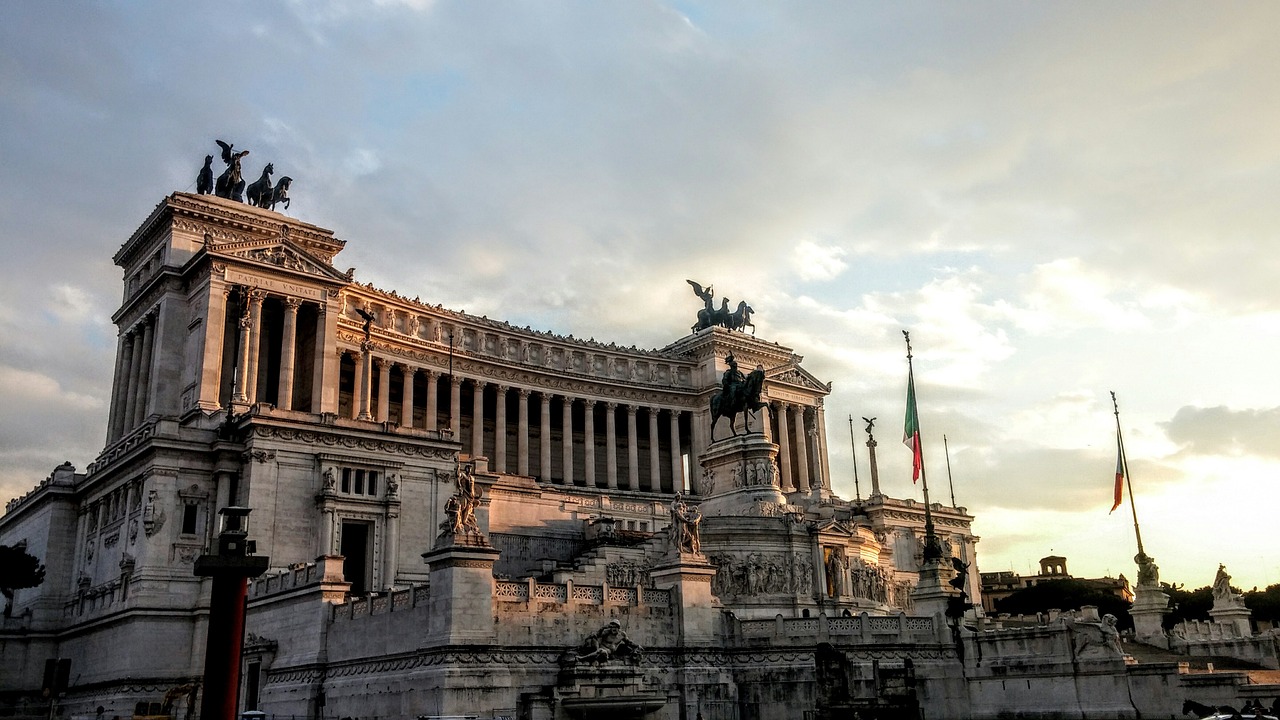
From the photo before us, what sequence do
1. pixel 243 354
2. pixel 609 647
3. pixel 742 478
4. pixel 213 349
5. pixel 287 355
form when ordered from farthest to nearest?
1. pixel 287 355
2. pixel 243 354
3. pixel 213 349
4. pixel 742 478
5. pixel 609 647

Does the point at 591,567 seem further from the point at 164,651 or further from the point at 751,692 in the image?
the point at 164,651

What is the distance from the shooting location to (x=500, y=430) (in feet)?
305

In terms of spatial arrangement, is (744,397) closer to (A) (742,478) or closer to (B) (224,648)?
(A) (742,478)

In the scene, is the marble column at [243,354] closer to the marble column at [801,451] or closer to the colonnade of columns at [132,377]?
the colonnade of columns at [132,377]

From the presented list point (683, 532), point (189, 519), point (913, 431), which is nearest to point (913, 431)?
point (913, 431)

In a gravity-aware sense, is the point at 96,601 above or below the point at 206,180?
below

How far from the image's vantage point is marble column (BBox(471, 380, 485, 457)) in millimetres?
90625

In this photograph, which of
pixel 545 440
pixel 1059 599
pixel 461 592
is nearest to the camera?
pixel 461 592

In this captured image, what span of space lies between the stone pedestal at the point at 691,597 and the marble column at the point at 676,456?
6080 cm

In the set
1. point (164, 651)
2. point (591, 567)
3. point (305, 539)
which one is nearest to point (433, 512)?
point (305, 539)

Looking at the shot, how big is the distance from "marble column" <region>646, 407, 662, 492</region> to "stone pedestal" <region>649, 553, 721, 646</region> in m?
59.2

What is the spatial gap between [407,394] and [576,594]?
4930 cm

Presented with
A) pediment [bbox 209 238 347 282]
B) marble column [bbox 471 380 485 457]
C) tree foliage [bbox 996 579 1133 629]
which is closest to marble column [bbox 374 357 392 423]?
marble column [bbox 471 380 485 457]

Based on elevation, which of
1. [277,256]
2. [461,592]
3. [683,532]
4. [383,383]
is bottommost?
[461,592]
